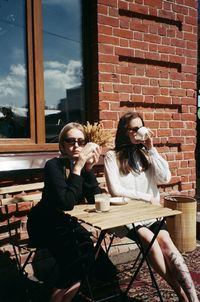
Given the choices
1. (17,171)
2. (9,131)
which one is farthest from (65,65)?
(17,171)

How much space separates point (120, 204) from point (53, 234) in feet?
1.85

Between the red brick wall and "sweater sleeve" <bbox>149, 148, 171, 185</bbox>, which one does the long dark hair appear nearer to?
"sweater sleeve" <bbox>149, 148, 171, 185</bbox>

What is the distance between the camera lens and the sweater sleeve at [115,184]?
3.08m

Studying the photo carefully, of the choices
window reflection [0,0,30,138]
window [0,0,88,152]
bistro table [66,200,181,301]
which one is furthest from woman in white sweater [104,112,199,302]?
window reflection [0,0,30,138]

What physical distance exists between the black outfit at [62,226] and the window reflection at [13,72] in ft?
3.76

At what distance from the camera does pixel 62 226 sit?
8.68 feet

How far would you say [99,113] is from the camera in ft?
13.0

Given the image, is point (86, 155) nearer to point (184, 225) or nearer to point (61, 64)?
point (61, 64)

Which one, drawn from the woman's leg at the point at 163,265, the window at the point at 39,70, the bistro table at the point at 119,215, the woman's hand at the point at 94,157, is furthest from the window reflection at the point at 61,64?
the woman's leg at the point at 163,265

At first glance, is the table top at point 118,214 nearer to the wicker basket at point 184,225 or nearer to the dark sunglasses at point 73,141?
the dark sunglasses at point 73,141

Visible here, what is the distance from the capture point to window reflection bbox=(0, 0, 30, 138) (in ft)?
11.9

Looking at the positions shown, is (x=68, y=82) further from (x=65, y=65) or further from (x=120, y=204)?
(x=120, y=204)

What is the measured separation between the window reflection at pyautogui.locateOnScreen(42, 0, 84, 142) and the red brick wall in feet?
1.00

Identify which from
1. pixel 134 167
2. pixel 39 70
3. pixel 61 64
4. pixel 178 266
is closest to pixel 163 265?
pixel 178 266
